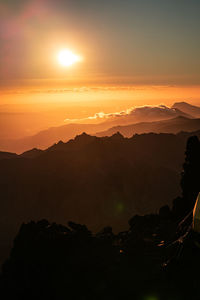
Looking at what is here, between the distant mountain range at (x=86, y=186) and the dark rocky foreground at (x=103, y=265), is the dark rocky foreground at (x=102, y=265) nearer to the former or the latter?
the dark rocky foreground at (x=103, y=265)

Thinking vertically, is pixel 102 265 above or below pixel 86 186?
above

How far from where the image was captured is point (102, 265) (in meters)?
37.5

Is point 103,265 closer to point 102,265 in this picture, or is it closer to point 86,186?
point 102,265

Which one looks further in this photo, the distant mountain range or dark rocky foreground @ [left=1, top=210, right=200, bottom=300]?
the distant mountain range

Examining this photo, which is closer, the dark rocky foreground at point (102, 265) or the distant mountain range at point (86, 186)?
the dark rocky foreground at point (102, 265)

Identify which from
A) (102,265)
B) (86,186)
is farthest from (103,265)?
(86,186)

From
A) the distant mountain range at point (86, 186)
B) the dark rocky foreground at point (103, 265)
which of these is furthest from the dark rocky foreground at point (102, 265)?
the distant mountain range at point (86, 186)

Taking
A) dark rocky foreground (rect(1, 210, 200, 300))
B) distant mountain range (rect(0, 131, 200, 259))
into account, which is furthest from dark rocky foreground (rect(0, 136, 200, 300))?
distant mountain range (rect(0, 131, 200, 259))

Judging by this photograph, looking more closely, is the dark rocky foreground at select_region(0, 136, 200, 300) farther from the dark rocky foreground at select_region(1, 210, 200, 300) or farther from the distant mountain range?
the distant mountain range

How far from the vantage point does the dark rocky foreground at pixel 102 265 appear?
32.4 metres

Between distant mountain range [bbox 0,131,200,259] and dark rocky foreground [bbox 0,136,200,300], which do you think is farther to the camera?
distant mountain range [bbox 0,131,200,259]

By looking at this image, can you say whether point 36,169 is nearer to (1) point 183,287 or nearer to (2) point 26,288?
(2) point 26,288

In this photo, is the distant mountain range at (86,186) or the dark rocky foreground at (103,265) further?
the distant mountain range at (86,186)

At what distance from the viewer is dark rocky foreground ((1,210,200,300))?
32.4m
